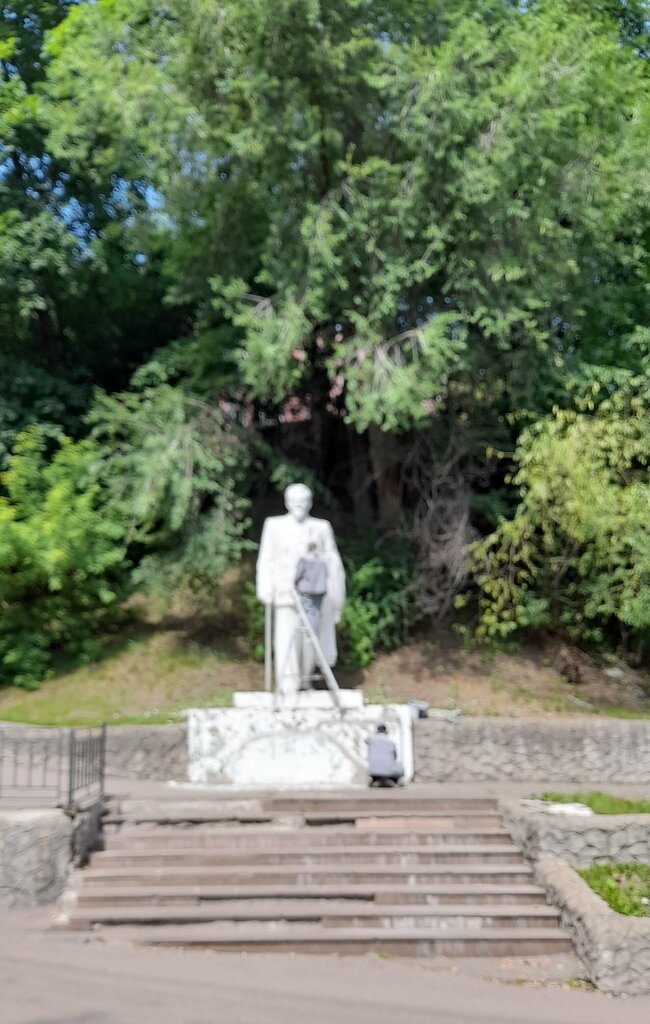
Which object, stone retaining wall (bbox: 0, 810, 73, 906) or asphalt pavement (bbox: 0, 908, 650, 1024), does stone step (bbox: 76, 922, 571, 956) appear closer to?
asphalt pavement (bbox: 0, 908, 650, 1024)

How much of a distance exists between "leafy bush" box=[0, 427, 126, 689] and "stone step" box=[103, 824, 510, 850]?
6268mm

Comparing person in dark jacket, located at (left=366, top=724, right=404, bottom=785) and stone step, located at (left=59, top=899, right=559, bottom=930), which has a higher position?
person in dark jacket, located at (left=366, top=724, right=404, bottom=785)

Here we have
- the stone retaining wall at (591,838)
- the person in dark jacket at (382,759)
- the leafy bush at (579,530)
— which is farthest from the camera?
the leafy bush at (579,530)

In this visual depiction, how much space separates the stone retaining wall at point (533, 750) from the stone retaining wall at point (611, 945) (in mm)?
4803

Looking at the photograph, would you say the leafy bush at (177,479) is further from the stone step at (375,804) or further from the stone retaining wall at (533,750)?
the stone step at (375,804)

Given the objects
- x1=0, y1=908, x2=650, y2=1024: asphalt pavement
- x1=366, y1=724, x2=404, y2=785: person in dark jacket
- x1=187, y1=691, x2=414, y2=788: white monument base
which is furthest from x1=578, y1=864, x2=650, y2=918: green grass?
x1=187, y1=691, x2=414, y2=788: white monument base

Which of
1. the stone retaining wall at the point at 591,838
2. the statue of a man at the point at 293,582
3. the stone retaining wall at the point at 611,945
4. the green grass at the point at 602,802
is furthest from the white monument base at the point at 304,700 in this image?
the stone retaining wall at the point at 611,945

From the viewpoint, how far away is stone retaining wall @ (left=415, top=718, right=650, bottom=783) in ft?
41.8

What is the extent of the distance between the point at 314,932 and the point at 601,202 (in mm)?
11210

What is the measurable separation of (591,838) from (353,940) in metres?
2.49

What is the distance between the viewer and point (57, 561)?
48.9 feet

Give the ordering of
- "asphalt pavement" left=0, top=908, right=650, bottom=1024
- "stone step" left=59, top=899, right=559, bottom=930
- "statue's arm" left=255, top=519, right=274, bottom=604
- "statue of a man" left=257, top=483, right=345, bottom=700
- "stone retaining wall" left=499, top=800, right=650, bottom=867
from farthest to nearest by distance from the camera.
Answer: "statue's arm" left=255, top=519, right=274, bottom=604 → "statue of a man" left=257, top=483, right=345, bottom=700 → "stone retaining wall" left=499, top=800, right=650, bottom=867 → "stone step" left=59, top=899, right=559, bottom=930 → "asphalt pavement" left=0, top=908, right=650, bottom=1024

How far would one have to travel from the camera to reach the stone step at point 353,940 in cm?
789

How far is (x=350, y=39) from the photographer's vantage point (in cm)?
1423
